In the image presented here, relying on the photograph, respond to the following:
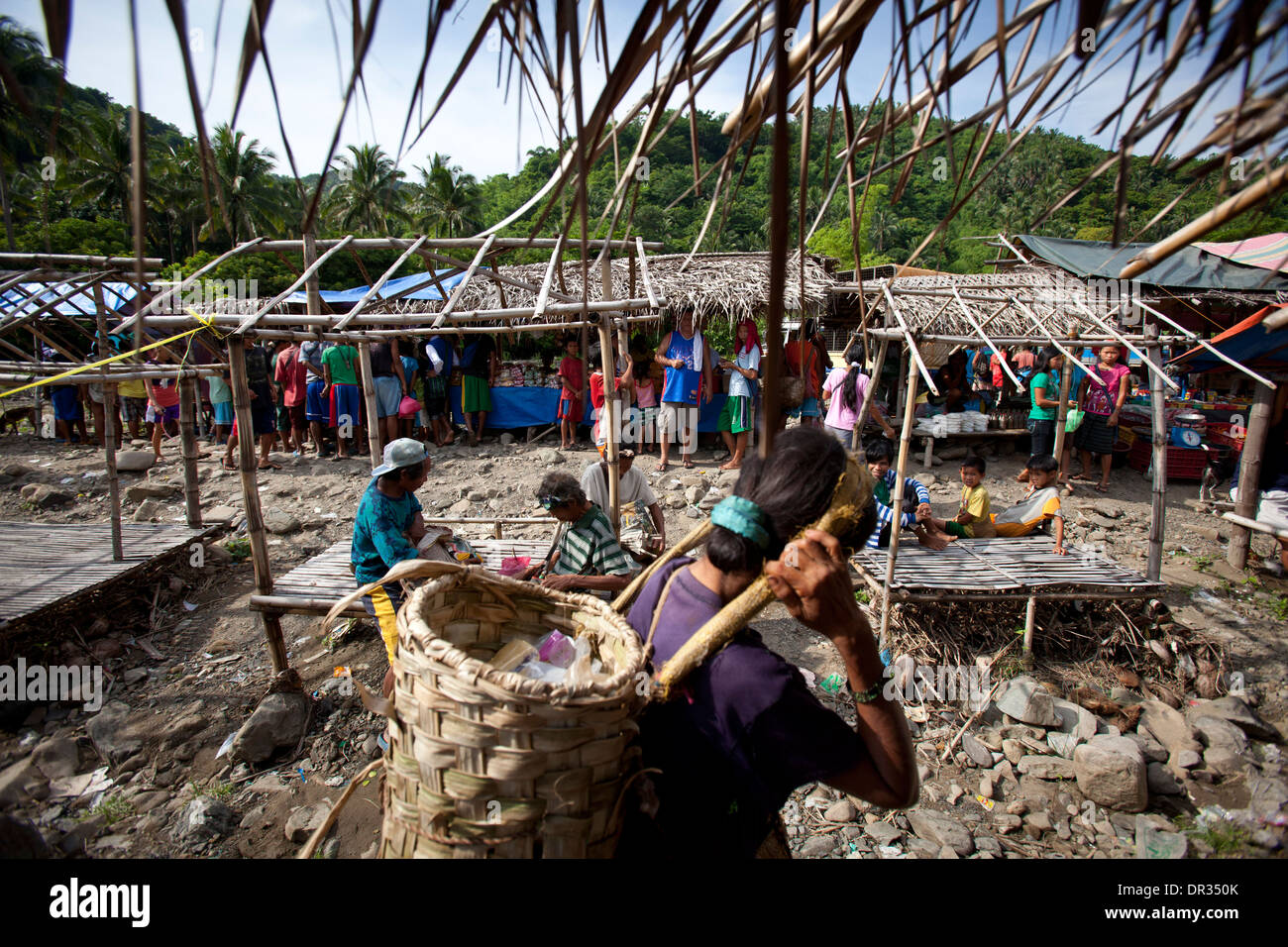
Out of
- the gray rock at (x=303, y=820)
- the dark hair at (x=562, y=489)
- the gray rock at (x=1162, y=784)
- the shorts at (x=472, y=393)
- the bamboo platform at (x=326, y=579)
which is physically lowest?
the gray rock at (x=1162, y=784)

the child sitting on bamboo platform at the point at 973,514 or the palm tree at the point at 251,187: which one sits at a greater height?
the palm tree at the point at 251,187

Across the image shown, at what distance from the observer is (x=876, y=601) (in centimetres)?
532

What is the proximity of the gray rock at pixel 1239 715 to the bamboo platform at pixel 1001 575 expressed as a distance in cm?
82

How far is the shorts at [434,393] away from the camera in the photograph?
10773 millimetres

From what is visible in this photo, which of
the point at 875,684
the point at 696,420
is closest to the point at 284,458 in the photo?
the point at 696,420

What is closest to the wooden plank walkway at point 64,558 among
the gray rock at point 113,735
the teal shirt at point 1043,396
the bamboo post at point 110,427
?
the bamboo post at point 110,427

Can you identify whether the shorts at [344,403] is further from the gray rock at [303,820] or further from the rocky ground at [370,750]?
the gray rock at [303,820]

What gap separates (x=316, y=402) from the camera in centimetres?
995

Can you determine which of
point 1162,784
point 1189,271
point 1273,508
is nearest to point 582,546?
point 1162,784

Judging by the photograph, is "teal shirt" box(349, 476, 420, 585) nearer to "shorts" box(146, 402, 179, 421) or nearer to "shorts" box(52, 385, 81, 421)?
"shorts" box(146, 402, 179, 421)

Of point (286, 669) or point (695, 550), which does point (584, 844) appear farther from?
point (286, 669)

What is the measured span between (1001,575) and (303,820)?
5.02 m

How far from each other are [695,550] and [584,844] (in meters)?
0.76

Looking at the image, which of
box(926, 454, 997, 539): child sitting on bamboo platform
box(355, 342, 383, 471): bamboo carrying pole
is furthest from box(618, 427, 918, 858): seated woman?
box(926, 454, 997, 539): child sitting on bamboo platform
